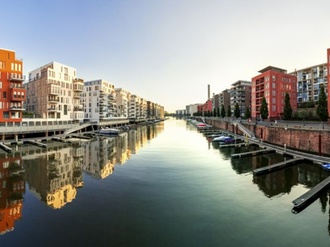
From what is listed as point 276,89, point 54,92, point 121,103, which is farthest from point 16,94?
point 121,103

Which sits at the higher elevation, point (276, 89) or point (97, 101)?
point (276, 89)

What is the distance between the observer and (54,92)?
287ft

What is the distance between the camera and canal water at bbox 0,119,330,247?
17.2 metres

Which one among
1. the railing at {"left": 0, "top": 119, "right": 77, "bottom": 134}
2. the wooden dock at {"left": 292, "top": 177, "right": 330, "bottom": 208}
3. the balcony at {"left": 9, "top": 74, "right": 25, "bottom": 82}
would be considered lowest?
the wooden dock at {"left": 292, "top": 177, "right": 330, "bottom": 208}

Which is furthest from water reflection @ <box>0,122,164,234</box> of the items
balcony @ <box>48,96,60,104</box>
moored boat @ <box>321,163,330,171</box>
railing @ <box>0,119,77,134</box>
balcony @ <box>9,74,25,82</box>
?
balcony @ <box>48,96,60,104</box>

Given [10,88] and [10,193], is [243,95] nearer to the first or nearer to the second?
[10,88]

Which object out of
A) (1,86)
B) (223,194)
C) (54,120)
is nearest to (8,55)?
(1,86)

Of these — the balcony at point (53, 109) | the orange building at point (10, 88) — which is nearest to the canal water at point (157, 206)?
the orange building at point (10, 88)

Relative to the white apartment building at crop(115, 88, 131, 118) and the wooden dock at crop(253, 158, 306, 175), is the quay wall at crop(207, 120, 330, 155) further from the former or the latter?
the white apartment building at crop(115, 88, 131, 118)

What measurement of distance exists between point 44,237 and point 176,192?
1495 cm

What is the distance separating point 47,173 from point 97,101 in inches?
3808

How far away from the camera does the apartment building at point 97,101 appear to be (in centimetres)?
12731

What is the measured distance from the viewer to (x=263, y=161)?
4366 cm

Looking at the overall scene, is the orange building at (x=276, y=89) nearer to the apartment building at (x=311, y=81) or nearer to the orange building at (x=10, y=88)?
the apartment building at (x=311, y=81)
